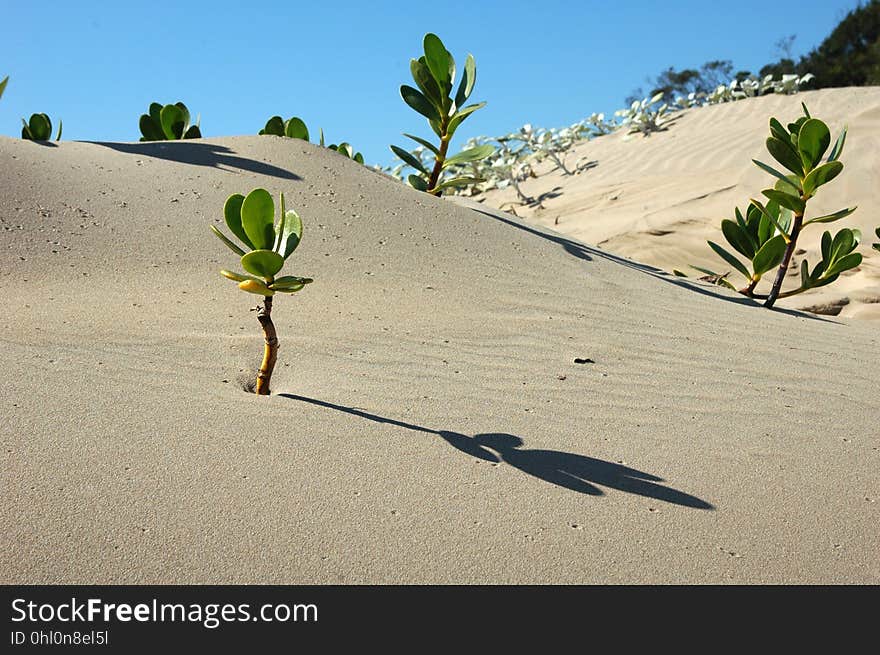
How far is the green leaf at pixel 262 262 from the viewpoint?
9.57 feet

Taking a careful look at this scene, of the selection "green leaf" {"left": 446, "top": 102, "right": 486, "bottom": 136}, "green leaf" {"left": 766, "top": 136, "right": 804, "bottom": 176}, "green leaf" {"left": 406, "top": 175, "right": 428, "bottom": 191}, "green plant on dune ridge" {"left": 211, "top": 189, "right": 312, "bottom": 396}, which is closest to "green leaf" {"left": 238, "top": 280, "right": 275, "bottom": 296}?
"green plant on dune ridge" {"left": 211, "top": 189, "right": 312, "bottom": 396}

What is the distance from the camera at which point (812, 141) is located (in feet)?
17.6

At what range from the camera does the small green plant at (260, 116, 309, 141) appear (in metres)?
7.58

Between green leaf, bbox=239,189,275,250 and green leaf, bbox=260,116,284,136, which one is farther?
green leaf, bbox=260,116,284,136

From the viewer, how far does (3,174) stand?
5.55m

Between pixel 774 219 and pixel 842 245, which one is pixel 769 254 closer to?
pixel 774 219

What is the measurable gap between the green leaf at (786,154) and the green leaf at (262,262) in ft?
12.0

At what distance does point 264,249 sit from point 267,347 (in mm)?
367

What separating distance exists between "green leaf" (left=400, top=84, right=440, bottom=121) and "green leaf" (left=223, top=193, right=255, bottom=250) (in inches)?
154

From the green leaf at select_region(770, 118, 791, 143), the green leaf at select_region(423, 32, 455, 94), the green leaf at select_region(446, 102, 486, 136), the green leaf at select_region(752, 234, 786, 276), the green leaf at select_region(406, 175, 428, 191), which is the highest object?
the green leaf at select_region(423, 32, 455, 94)

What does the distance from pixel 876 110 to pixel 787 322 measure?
7.95 metres

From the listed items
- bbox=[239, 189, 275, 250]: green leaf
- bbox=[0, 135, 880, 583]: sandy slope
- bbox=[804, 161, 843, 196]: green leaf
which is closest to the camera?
bbox=[0, 135, 880, 583]: sandy slope

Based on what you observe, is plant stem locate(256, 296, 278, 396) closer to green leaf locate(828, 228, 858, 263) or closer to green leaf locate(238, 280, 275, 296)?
green leaf locate(238, 280, 275, 296)

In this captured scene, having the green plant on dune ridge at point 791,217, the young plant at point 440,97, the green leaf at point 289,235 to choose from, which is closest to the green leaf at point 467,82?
the young plant at point 440,97
